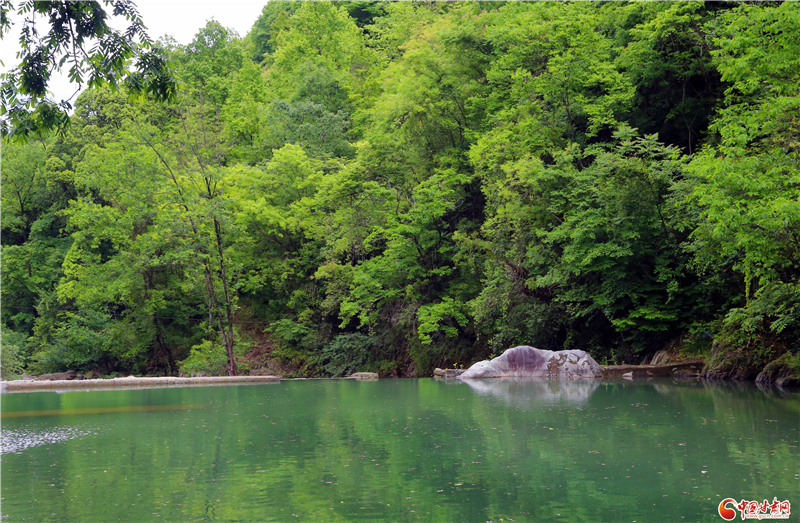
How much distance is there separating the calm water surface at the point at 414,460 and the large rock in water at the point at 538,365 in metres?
6.18

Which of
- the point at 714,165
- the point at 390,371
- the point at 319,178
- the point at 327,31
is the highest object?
the point at 327,31

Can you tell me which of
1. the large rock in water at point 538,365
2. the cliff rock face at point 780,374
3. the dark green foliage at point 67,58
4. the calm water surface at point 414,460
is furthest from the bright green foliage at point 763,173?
the dark green foliage at point 67,58

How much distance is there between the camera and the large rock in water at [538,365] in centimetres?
2297

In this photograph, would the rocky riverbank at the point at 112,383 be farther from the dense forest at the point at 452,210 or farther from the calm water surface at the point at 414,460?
the calm water surface at the point at 414,460

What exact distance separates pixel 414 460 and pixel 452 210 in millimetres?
22504

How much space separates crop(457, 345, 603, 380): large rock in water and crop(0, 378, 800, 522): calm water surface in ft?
20.3

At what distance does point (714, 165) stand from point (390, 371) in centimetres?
1837

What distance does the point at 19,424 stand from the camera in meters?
14.3

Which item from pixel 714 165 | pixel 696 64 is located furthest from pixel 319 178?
pixel 714 165

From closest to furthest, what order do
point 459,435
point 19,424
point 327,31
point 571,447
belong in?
point 571,447 → point 459,435 → point 19,424 → point 327,31

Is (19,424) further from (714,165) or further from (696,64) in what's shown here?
(696,64)

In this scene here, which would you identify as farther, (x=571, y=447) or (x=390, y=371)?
(x=390, y=371)

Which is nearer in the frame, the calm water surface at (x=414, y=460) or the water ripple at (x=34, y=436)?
the calm water surface at (x=414, y=460)

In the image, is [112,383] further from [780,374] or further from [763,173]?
[763,173]
